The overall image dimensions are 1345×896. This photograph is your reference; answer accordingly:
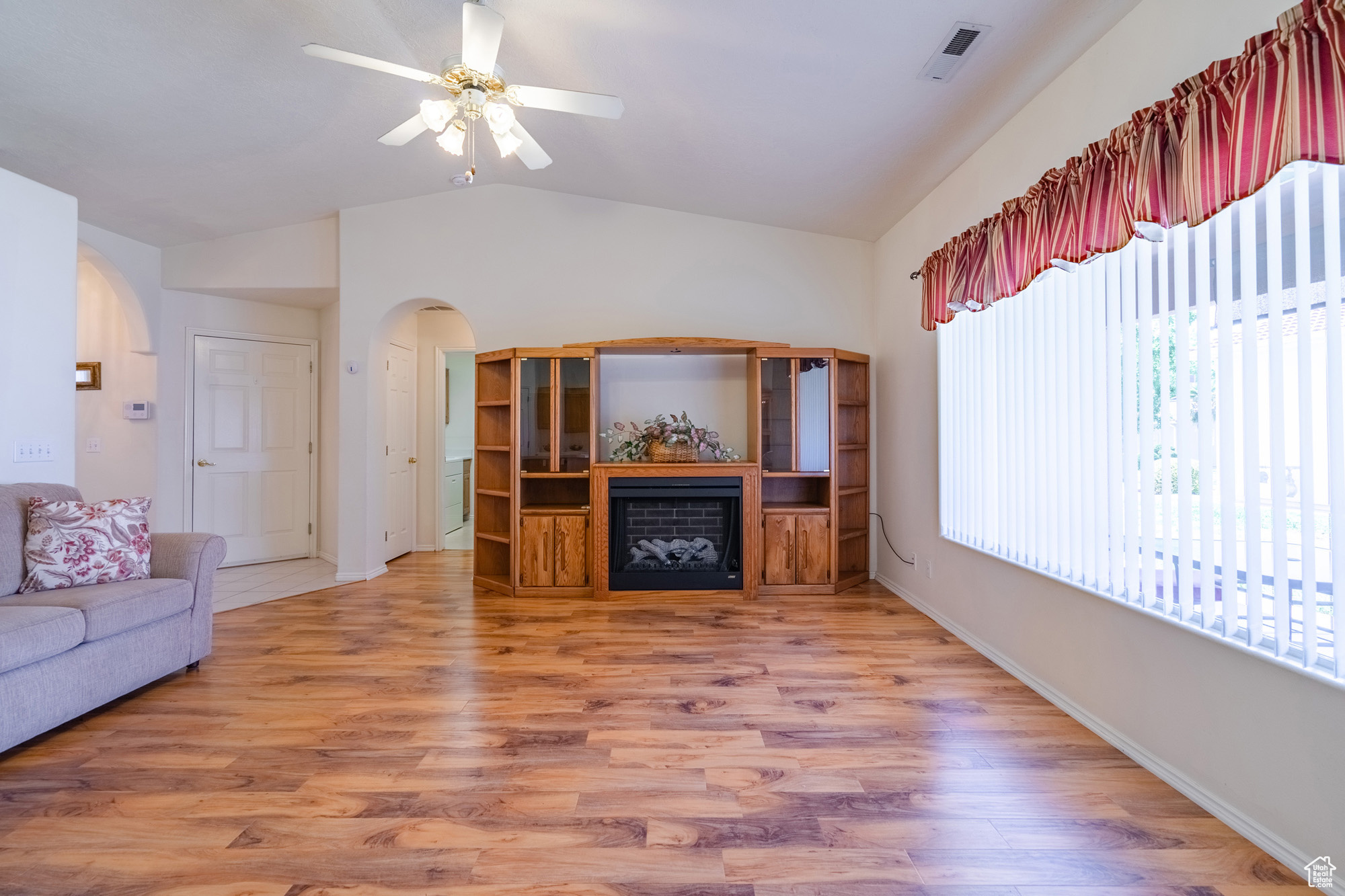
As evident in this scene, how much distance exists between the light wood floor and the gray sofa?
0.44 ft

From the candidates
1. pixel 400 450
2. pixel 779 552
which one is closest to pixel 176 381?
pixel 400 450

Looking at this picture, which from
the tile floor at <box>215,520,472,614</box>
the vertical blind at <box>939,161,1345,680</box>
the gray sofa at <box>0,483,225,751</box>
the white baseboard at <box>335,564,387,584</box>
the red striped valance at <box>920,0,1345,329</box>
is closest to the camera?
the red striped valance at <box>920,0,1345,329</box>

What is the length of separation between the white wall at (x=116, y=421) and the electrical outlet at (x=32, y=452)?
6.69 ft

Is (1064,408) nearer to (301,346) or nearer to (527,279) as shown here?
(527,279)

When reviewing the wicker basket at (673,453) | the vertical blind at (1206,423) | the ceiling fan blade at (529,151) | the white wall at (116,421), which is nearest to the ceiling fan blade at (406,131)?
the ceiling fan blade at (529,151)

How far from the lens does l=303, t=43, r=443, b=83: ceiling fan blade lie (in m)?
2.25

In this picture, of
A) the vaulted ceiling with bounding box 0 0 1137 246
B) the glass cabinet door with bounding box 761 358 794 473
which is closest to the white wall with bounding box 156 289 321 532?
the vaulted ceiling with bounding box 0 0 1137 246

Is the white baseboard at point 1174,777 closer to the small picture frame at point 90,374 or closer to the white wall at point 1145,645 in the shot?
the white wall at point 1145,645

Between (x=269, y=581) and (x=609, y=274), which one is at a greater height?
(x=609, y=274)

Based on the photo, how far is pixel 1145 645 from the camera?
2.10 metres

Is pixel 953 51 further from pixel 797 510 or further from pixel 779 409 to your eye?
pixel 797 510

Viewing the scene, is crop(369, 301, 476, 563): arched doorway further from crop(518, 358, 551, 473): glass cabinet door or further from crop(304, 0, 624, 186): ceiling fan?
crop(304, 0, 624, 186): ceiling fan

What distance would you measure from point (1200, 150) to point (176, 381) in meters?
6.38

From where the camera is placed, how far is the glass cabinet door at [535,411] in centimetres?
444
